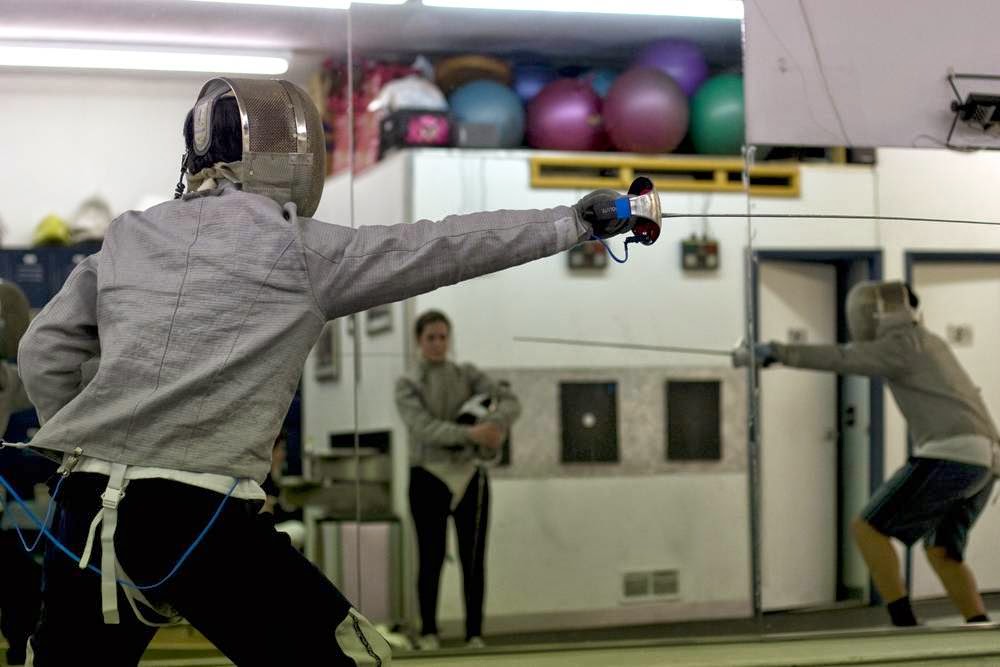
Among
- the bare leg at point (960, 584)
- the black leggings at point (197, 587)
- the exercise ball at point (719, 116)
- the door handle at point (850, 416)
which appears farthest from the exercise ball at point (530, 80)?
the black leggings at point (197, 587)

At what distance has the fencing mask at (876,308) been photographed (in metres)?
3.93

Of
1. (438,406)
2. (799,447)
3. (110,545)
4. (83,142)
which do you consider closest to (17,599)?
(83,142)

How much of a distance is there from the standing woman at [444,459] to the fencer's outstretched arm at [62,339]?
2.07 meters

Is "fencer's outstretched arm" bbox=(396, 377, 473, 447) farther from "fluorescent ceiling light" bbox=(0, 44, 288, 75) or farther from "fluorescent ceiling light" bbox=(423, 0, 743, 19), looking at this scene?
"fluorescent ceiling light" bbox=(423, 0, 743, 19)

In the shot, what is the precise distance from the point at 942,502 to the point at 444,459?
1578mm

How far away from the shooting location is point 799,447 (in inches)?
169

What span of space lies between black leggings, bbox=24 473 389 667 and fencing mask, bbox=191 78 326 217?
54 cm

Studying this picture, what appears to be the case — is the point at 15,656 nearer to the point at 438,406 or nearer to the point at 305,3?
the point at 438,406

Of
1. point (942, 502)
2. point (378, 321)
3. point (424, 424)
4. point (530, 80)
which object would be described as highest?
point (530, 80)

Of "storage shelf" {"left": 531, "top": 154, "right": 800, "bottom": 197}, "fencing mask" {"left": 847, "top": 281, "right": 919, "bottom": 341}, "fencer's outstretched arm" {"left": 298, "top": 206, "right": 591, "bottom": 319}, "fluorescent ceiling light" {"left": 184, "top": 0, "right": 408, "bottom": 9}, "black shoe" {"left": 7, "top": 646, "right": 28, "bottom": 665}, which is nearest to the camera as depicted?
"fencer's outstretched arm" {"left": 298, "top": 206, "right": 591, "bottom": 319}

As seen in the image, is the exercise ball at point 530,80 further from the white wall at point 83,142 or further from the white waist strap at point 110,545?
the white waist strap at point 110,545

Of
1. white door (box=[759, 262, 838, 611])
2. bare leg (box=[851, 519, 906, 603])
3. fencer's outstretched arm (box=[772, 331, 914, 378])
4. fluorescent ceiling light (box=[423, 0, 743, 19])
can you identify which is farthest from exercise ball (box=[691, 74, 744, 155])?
bare leg (box=[851, 519, 906, 603])

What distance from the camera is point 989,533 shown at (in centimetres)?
386

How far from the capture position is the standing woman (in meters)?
3.98
